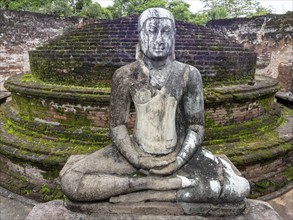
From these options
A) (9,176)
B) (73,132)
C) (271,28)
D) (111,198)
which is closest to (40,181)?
(9,176)

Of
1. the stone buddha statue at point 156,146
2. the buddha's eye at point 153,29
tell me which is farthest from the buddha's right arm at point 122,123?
the buddha's eye at point 153,29

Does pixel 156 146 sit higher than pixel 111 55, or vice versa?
pixel 111 55

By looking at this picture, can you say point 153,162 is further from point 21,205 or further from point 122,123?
point 21,205

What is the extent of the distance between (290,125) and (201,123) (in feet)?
12.9

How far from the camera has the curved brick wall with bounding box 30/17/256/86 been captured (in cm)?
532

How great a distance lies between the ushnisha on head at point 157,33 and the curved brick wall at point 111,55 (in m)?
2.80

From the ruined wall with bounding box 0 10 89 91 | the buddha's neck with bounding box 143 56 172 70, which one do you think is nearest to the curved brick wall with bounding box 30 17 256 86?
the buddha's neck with bounding box 143 56 172 70

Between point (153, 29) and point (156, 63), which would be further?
point (156, 63)

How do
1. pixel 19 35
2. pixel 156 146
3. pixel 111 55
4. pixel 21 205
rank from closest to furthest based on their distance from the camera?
pixel 156 146 < pixel 21 205 < pixel 111 55 < pixel 19 35

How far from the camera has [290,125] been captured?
581 centimetres

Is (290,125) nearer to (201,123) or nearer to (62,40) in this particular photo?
(201,123)

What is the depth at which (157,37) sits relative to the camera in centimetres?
240

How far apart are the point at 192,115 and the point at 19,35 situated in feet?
35.9

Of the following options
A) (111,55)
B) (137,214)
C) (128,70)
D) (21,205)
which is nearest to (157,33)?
(128,70)
